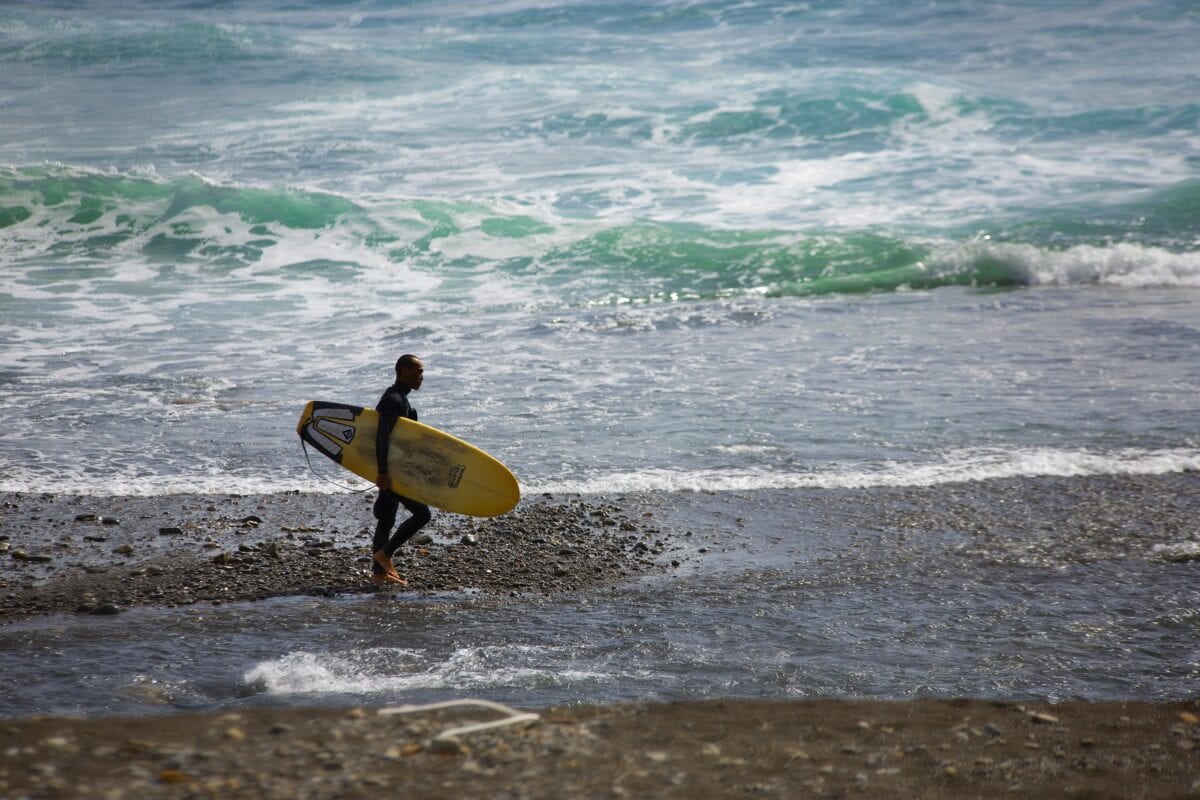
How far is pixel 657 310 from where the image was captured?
1531 centimetres

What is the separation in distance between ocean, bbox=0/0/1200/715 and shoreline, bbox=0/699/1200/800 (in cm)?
35

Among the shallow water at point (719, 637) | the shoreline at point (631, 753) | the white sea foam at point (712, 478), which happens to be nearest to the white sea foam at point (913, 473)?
the white sea foam at point (712, 478)

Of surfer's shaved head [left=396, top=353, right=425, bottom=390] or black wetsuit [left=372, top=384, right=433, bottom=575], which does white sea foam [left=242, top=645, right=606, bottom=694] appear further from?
surfer's shaved head [left=396, top=353, right=425, bottom=390]

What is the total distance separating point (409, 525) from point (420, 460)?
0.53 metres

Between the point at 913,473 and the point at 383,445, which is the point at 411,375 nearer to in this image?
the point at 383,445

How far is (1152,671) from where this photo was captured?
5789 millimetres

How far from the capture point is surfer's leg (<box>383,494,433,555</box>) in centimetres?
695

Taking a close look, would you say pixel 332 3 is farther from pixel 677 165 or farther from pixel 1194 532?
pixel 1194 532

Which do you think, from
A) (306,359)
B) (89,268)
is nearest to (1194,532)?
(306,359)

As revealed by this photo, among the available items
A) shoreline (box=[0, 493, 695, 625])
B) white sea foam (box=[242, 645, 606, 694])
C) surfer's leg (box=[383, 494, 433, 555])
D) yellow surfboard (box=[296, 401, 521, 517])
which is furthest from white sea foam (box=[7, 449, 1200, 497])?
white sea foam (box=[242, 645, 606, 694])

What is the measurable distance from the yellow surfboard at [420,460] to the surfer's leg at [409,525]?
0.10 metres

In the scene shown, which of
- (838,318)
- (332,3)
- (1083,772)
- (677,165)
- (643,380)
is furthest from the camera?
(332,3)

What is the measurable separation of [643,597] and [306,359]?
22.7ft

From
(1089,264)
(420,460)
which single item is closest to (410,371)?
(420,460)
